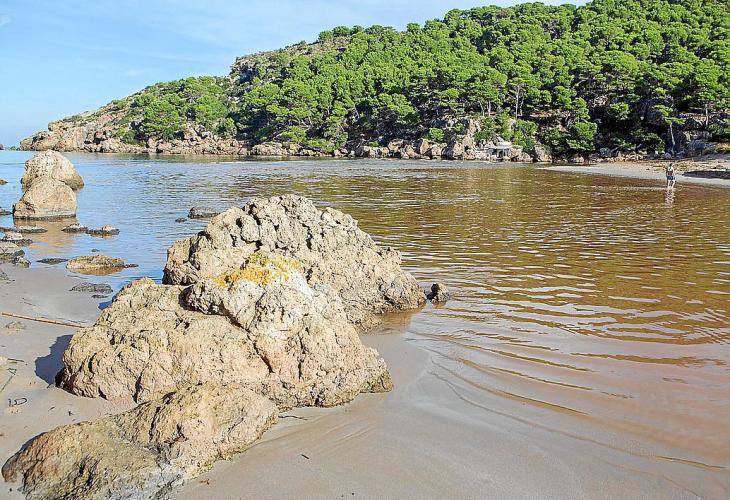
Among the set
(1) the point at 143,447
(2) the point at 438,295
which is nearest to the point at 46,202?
(2) the point at 438,295

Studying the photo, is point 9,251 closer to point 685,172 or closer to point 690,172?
point 690,172

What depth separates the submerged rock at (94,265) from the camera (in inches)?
445

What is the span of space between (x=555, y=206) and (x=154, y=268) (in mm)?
17433

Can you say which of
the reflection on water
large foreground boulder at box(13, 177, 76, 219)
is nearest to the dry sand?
the reflection on water

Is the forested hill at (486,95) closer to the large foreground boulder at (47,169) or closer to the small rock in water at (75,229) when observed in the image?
the large foreground boulder at (47,169)

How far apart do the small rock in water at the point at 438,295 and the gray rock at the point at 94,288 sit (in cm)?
557

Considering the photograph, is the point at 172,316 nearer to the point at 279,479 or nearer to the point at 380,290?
the point at 279,479

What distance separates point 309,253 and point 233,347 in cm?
310

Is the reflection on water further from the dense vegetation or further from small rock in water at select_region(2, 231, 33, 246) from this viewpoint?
the dense vegetation

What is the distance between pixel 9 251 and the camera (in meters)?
12.6

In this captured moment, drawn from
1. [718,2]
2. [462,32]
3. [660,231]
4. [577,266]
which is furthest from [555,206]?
[462,32]

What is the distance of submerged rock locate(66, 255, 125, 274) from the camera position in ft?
37.1

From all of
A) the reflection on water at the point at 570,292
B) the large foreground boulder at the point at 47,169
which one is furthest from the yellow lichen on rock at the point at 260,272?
the large foreground boulder at the point at 47,169

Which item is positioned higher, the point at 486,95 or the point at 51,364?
the point at 486,95
